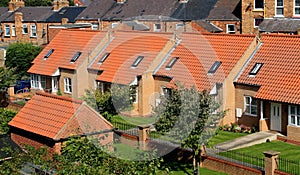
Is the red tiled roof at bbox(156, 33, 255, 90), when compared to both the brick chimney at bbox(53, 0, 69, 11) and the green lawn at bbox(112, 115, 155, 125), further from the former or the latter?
the brick chimney at bbox(53, 0, 69, 11)

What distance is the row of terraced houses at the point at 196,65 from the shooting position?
107 ft

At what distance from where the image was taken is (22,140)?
31.5 m

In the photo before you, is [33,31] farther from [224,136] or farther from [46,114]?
[224,136]

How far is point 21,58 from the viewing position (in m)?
58.4

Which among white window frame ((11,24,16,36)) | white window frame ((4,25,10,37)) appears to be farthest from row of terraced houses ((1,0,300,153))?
white window frame ((4,25,10,37))

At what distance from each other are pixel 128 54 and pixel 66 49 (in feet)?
25.3

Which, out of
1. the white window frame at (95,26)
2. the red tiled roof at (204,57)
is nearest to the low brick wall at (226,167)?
the red tiled roof at (204,57)

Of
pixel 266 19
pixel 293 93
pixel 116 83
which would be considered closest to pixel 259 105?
pixel 293 93

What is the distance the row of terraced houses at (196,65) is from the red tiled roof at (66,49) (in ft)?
0.35

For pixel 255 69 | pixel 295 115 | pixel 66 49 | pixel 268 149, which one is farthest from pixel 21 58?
pixel 268 149

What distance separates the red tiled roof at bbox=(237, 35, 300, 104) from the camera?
1275 inches

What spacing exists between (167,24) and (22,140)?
2961cm

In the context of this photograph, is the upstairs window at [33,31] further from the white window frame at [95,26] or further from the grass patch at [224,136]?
the grass patch at [224,136]

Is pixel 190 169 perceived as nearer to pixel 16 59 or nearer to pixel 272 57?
pixel 272 57
